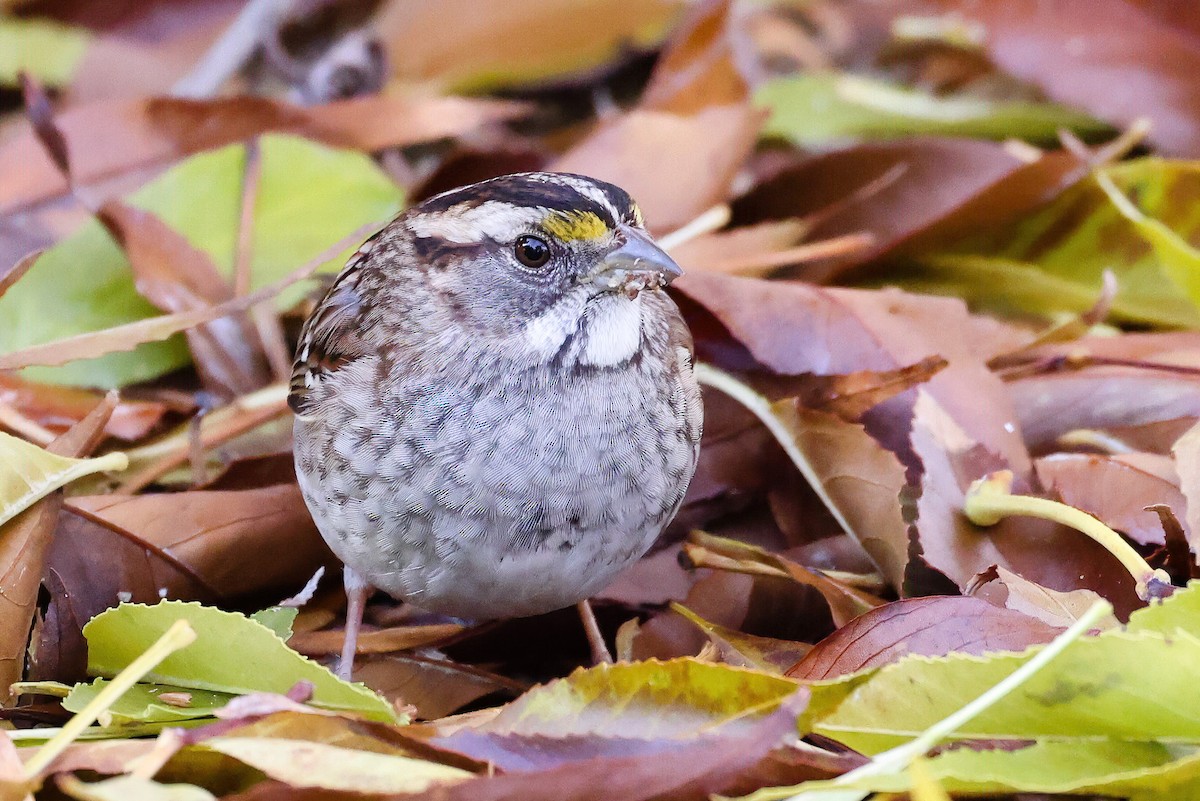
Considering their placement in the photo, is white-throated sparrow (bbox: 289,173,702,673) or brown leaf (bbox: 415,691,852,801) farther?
white-throated sparrow (bbox: 289,173,702,673)

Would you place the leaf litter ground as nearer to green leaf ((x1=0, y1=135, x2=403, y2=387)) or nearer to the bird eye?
green leaf ((x1=0, y1=135, x2=403, y2=387))

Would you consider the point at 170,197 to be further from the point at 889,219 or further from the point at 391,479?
the point at 889,219

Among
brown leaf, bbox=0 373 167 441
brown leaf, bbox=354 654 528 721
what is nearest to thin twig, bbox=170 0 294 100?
brown leaf, bbox=0 373 167 441

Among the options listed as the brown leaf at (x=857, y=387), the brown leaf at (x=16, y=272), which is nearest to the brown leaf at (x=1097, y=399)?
the brown leaf at (x=857, y=387)

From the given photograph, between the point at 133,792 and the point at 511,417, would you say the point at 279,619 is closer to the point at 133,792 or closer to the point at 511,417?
the point at 511,417

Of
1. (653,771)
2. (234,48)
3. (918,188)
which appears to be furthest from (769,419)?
(234,48)

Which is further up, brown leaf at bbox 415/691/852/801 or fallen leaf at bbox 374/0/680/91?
fallen leaf at bbox 374/0/680/91
